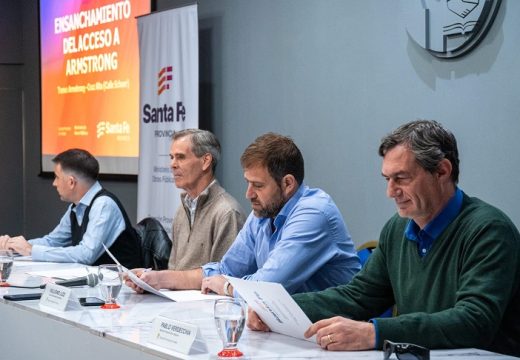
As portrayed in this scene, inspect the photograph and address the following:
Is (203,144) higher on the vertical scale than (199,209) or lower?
higher

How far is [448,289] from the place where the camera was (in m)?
2.25

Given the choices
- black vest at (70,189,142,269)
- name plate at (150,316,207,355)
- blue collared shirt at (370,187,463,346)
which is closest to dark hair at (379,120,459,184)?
blue collared shirt at (370,187,463,346)

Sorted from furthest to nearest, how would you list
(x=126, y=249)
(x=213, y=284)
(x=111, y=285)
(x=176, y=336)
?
(x=126, y=249) < (x=213, y=284) < (x=111, y=285) < (x=176, y=336)

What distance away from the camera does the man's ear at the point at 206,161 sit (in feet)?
13.3

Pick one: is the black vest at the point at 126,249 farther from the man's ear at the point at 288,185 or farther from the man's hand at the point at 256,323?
the man's hand at the point at 256,323

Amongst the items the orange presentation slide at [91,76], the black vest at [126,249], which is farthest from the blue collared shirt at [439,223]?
the orange presentation slide at [91,76]

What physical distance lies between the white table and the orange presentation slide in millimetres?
3305

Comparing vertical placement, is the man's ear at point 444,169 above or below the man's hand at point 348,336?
above

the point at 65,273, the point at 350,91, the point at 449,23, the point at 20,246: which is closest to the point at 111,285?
the point at 65,273

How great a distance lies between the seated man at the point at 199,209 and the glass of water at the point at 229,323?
176 cm

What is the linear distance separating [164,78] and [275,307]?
3.66 m

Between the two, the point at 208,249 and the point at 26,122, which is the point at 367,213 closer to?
the point at 208,249

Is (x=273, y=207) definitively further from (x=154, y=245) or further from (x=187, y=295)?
(x=154, y=245)

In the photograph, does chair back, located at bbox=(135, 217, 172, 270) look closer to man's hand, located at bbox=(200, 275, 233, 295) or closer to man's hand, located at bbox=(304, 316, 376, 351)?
man's hand, located at bbox=(200, 275, 233, 295)
